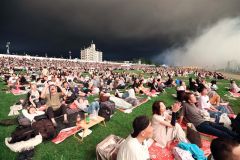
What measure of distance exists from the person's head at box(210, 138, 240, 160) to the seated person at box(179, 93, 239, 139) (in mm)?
4262

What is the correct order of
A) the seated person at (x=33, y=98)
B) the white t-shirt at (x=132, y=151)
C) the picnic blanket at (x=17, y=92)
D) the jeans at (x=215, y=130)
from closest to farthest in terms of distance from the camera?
the white t-shirt at (x=132, y=151), the jeans at (x=215, y=130), the seated person at (x=33, y=98), the picnic blanket at (x=17, y=92)

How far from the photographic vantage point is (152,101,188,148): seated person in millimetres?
5883

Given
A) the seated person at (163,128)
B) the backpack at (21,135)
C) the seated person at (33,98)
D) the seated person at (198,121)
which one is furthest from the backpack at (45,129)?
the seated person at (198,121)

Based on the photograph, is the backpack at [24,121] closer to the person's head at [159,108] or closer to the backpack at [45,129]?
the backpack at [45,129]

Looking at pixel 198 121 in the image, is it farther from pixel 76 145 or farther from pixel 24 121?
pixel 24 121

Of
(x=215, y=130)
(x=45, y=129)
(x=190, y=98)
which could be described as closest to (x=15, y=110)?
(x=45, y=129)

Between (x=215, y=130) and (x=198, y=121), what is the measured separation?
654 millimetres

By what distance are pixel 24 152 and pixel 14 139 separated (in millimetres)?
583

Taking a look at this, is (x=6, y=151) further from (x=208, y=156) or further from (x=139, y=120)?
(x=208, y=156)

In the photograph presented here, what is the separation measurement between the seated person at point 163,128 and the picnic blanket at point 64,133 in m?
3.09

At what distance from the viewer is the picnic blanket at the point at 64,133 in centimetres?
677

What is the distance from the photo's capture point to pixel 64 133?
24.0 ft

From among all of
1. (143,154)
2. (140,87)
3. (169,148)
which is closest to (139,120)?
(143,154)

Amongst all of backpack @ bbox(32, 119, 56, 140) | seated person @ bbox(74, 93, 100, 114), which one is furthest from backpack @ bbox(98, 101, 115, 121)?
backpack @ bbox(32, 119, 56, 140)
